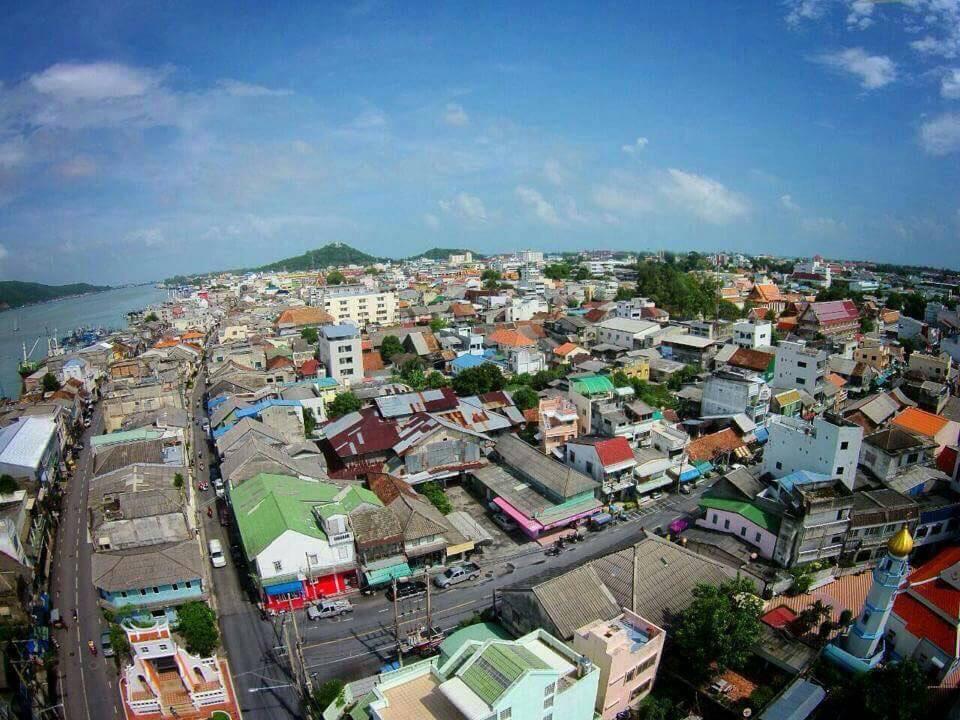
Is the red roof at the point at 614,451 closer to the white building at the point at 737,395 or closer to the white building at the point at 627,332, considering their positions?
the white building at the point at 737,395

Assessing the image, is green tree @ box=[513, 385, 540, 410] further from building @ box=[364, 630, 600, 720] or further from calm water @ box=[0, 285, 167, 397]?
calm water @ box=[0, 285, 167, 397]

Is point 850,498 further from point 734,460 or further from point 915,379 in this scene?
point 915,379

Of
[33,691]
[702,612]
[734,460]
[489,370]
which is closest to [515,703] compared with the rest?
[702,612]

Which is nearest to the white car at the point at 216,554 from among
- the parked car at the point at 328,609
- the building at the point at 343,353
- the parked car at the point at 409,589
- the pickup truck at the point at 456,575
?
the parked car at the point at 328,609

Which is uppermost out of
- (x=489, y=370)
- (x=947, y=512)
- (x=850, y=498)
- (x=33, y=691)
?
(x=489, y=370)

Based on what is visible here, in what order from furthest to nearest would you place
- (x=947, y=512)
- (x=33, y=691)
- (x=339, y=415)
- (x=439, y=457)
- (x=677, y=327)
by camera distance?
(x=677, y=327) < (x=339, y=415) < (x=439, y=457) < (x=947, y=512) < (x=33, y=691)

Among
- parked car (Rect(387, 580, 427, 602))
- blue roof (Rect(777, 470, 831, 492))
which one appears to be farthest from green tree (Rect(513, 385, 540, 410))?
blue roof (Rect(777, 470, 831, 492))
